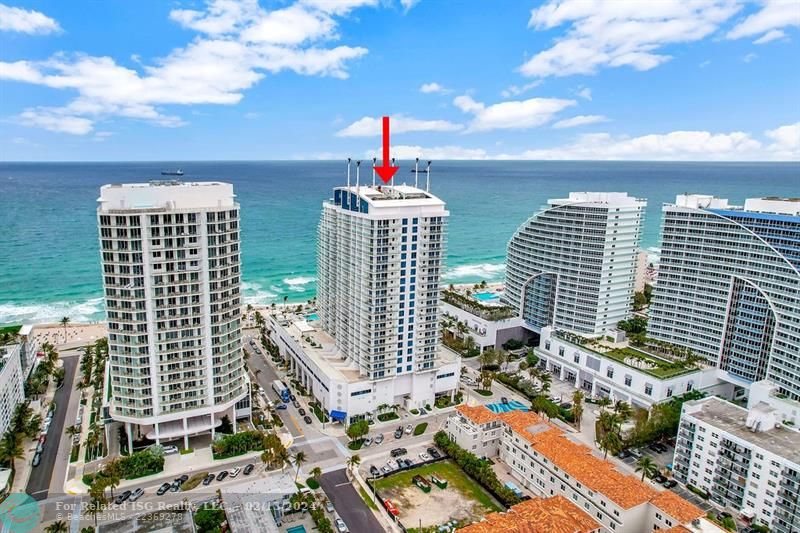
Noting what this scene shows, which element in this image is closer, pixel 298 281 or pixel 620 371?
pixel 620 371

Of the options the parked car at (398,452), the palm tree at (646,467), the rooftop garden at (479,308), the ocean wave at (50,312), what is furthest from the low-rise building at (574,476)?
the ocean wave at (50,312)

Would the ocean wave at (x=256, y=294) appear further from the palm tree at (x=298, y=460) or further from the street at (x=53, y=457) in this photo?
the palm tree at (x=298, y=460)

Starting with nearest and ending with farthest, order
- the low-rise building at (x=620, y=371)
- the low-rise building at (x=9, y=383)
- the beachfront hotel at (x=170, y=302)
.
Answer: the beachfront hotel at (x=170, y=302)
the low-rise building at (x=9, y=383)
the low-rise building at (x=620, y=371)

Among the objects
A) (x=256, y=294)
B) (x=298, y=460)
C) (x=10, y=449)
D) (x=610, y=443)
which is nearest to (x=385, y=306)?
(x=298, y=460)

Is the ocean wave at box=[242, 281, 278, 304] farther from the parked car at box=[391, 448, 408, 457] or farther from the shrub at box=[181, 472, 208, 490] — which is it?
the shrub at box=[181, 472, 208, 490]

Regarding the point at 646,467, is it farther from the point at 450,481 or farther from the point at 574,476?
the point at 450,481

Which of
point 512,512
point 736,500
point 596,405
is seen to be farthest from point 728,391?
point 512,512
